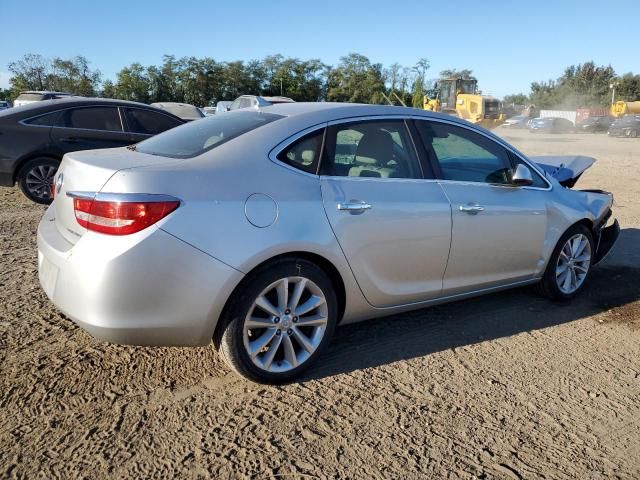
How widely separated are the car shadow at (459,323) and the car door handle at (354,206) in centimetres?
99

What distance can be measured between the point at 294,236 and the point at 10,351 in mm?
1993

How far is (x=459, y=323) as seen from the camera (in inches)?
160

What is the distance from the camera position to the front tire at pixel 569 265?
14.7 feet

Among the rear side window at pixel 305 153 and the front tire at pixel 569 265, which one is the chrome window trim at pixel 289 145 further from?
the front tire at pixel 569 265

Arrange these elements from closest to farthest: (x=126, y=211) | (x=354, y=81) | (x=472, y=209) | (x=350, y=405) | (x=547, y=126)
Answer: (x=126, y=211) → (x=350, y=405) → (x=472, y=209) → (x=547, y=126) → (x=354, y=81)

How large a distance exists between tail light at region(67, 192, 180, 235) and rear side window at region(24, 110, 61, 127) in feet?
19.7

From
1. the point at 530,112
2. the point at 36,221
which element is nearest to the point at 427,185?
the point at 36,221

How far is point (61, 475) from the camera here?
2.28 meters

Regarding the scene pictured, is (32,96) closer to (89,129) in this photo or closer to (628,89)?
(89,129)

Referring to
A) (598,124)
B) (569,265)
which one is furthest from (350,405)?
(598,124)

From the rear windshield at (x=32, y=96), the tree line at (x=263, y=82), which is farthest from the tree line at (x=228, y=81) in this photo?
the rear windshield at (x=32, y=96)

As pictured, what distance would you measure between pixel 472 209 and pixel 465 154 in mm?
521

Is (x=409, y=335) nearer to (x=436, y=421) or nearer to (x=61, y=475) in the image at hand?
(x=436, y=421)

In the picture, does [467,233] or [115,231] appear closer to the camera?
[115,231]
